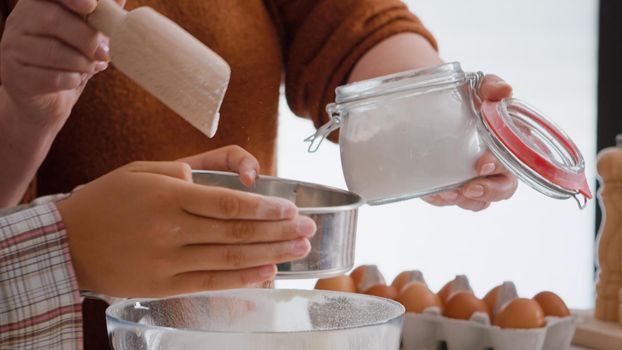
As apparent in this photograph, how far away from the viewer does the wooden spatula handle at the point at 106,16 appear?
536 millimetres

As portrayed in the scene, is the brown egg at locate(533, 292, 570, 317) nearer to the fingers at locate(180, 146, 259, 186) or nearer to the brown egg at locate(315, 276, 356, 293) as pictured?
the brown egg at locate(315, 276, 356, 293)

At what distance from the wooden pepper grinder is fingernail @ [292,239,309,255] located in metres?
0.70

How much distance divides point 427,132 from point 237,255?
0.72 feet

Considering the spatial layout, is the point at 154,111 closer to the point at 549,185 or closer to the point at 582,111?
the point at 549,185

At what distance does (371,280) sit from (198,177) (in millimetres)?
372

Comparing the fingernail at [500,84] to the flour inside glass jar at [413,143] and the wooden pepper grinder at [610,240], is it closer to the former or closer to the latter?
the flour inside glass jar at [413,143]

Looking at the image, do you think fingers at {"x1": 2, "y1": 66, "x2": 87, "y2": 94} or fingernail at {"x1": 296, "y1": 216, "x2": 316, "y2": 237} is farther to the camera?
fingers at {"x1": 2, "y1": 66, "x2": 87, "y2": 94}

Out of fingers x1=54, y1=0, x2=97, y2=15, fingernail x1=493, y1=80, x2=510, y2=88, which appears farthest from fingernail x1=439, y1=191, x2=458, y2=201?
fingers x1=54, y1=0, x2=97, y2=15

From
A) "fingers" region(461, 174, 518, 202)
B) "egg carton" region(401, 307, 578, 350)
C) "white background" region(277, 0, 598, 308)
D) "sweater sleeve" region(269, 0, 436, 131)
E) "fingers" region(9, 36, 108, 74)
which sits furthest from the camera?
"white background" region(277, 0, 598, 308)

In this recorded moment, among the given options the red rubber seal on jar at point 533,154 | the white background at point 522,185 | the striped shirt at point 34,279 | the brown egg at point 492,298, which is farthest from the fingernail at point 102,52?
the white background at point 522,185

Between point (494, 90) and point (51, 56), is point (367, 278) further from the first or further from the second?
point (51, 56)

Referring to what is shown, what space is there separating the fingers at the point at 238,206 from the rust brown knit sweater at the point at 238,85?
477mm

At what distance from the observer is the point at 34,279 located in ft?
1.86

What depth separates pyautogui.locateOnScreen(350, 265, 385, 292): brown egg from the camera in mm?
1003
